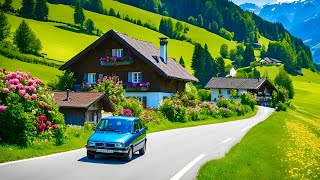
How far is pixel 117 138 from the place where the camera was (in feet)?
52.5

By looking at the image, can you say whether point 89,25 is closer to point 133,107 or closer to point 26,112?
point 133,107

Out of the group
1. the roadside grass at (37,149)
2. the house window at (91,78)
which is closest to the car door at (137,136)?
the roadside grass at (37,149)

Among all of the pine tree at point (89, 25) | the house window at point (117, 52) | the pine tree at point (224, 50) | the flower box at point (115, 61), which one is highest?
the pine tree at point (89, 25)

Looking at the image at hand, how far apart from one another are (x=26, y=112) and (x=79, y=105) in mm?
16212

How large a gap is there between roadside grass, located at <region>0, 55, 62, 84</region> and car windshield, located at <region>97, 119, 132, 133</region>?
6467 centimetres

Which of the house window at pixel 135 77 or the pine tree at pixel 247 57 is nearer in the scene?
the house window at pixel 135 77

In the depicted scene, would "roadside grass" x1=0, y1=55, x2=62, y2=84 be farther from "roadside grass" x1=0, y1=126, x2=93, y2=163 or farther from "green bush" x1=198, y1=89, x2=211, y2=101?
"roadside grass" x1=0, y1=126, x2=93, y2=163

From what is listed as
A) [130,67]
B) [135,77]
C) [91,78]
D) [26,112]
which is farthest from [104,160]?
[91,78]

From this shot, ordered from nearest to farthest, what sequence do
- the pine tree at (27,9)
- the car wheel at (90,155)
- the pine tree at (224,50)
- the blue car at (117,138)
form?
the blue car at (117,138)
the car wheel at (90,155)
the pine tree at (27,9)
the pine tree at (224,50)

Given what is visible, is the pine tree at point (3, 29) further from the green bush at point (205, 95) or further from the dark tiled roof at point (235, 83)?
the dark tiled roof at point (235, 83)

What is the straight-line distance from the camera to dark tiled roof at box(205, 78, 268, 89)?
102688mm

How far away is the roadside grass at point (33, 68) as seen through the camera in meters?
80.5

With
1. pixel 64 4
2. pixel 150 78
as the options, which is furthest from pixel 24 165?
pixel 64 4

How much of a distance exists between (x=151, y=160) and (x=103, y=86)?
26.1 m
